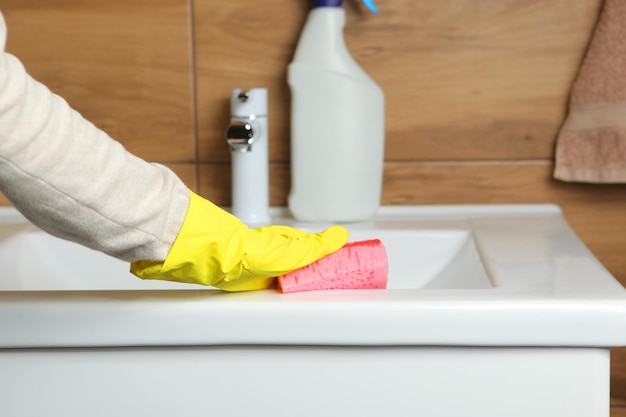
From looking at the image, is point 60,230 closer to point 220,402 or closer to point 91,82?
point 220,402

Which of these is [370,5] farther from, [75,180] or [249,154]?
[75,180]

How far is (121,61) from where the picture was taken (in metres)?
1.06

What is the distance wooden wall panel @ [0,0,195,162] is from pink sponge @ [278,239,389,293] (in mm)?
448

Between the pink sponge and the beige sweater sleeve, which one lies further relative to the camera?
the pink sponge

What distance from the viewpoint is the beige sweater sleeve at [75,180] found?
1.62 feet

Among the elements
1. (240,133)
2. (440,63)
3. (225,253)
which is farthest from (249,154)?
(225,253)

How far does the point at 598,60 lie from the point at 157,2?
55cm

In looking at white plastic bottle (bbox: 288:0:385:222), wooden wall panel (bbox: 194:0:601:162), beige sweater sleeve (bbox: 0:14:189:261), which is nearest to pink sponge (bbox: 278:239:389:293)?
beige sweater sleeve (bbox: 0:14:189:261)

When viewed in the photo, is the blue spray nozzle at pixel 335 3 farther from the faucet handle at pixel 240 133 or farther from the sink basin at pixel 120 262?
the sink basin at pixel 120 262

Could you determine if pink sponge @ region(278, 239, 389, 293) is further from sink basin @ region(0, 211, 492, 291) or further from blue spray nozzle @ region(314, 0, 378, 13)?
blue spray nozzle @ region(314, 0, 378, 13)

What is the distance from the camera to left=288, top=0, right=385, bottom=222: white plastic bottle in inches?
38.3

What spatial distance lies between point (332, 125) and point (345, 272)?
0.33 m

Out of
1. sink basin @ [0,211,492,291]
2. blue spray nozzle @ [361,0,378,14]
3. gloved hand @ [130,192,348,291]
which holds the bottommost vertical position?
sink basin @ [0,211,492,291]

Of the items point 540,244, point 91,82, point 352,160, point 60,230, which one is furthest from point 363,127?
point 60,230
